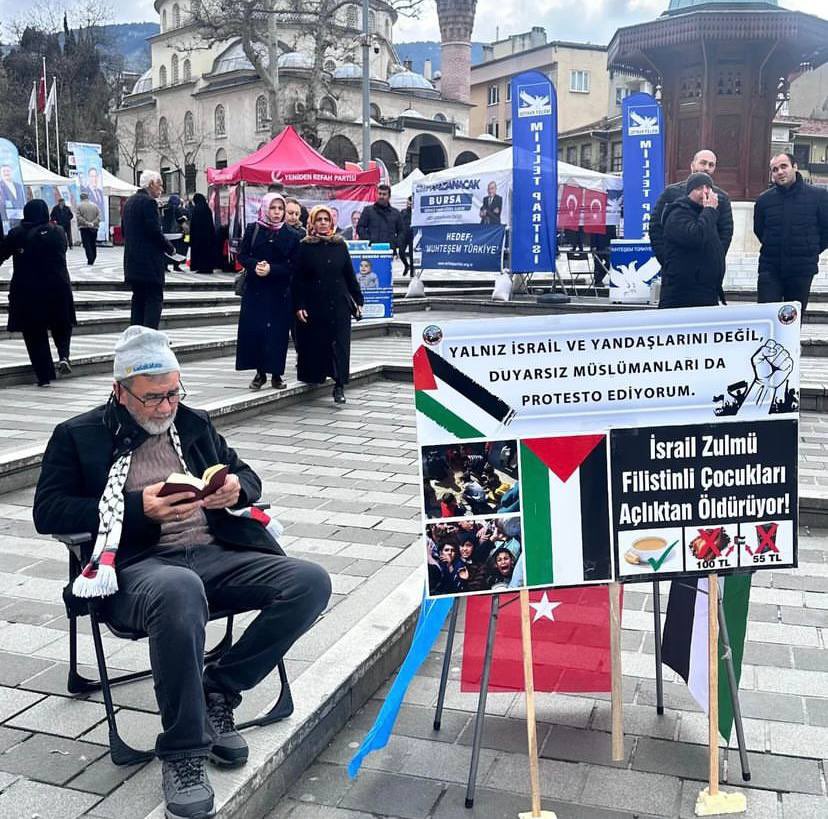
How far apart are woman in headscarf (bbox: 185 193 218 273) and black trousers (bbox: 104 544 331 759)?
20.3 m

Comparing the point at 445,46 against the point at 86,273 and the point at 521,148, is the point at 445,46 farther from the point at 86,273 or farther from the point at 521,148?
the point at 521,148

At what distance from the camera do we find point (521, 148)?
16312 millimetres

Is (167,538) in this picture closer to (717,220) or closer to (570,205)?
(717,220)

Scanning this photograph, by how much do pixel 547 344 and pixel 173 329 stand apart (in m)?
12.6

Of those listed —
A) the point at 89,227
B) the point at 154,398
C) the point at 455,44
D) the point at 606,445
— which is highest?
the point at 455,44

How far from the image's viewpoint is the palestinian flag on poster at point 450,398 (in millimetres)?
2906

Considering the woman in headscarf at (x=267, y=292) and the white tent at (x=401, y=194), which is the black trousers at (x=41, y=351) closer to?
the woman in headscarf at (x=267, y=292)

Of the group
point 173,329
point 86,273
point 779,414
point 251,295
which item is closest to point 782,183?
point 251,295

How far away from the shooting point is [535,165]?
16234 mm

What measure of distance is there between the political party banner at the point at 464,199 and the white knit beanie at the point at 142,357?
1511 cm

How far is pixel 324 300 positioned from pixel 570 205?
12222mm

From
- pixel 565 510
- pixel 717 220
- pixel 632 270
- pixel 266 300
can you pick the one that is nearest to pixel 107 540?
pixel 565 510

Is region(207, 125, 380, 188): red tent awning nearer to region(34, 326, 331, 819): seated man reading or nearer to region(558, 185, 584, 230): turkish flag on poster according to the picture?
region(558, 185, 584, 230): turkish flag on poster

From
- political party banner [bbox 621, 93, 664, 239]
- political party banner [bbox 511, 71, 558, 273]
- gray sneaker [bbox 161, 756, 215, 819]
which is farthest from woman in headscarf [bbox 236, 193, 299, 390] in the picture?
political party banner [bbox 621, 93, 664, 239]
